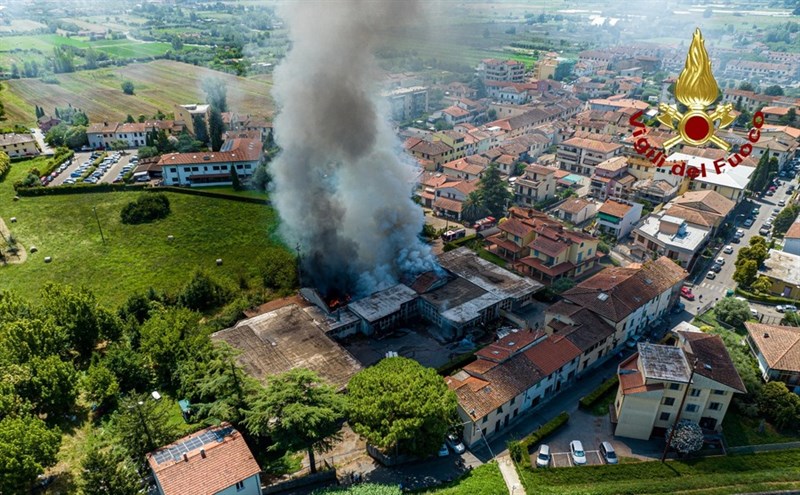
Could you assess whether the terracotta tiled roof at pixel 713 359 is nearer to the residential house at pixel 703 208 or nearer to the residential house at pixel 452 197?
the residential house at pixel 703 208

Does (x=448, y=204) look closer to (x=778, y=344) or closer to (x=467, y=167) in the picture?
(x=467, y=167)

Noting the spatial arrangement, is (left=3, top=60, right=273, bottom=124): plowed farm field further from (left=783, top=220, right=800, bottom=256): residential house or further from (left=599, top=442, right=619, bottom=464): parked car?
(left=599, top=442, right=619, bottom=464): parked car

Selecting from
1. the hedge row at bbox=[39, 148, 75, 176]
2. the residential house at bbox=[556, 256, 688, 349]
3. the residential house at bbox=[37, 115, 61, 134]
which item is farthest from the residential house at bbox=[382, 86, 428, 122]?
the residential house at bbox=[556, 256, 688, 349]

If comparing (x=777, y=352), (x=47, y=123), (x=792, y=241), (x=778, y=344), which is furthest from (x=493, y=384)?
(x=47, y=123)

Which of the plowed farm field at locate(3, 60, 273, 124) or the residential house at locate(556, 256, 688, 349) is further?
the plowed farm field at locate(3, 60, 273, 124)

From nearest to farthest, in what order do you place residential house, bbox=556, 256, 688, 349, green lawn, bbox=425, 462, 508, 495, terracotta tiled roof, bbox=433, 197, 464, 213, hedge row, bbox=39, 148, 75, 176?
green lawn, bbox=425, 462, 508, 495 < residential house, bbox=556, 256, 688, 349 < terracotta tiled roof, bbox=433, 197, 464, 213 < hedge row, bbox=39, 148, 75, 176

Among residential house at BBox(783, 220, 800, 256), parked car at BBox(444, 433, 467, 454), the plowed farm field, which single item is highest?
the plowed farm field

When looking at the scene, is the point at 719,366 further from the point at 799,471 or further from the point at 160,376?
the point at 160,376

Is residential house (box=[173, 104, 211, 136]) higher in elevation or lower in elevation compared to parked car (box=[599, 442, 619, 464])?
higher
